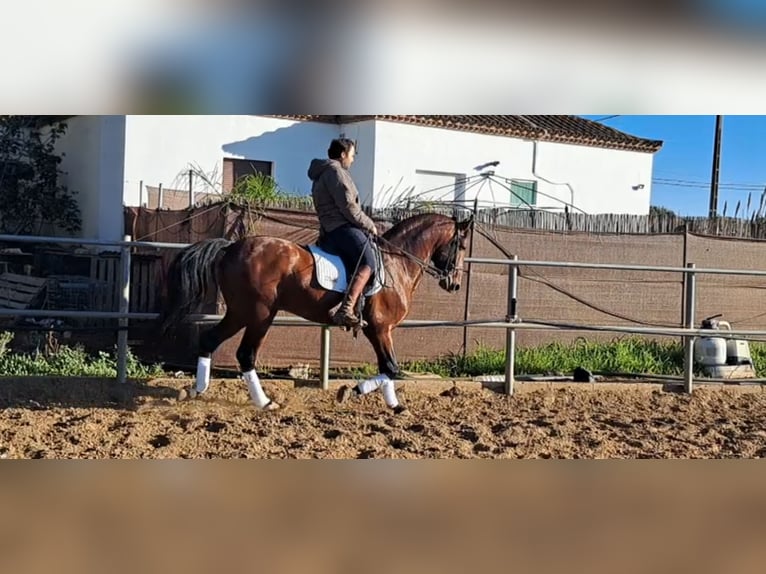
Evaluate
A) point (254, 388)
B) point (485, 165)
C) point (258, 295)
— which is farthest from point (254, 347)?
point (485, 165)

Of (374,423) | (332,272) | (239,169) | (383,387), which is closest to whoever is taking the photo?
(374,423)

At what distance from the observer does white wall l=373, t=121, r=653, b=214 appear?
47.6 ft

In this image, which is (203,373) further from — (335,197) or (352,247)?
(335,197)

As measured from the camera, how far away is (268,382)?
22.1 feet

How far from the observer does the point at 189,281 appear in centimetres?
568

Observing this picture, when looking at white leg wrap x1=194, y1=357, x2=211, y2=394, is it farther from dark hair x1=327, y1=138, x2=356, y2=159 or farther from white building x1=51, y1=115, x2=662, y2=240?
white building x1=51, y1=115, x2=662, y2=240

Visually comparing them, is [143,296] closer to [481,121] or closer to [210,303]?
[210,303]

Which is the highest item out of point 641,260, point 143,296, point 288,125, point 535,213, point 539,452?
point 288,125

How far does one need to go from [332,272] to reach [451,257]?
123 cm

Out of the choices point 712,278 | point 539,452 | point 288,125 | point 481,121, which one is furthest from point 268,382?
point 481,121

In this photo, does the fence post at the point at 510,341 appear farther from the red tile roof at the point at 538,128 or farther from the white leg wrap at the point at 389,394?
the red tile roof at the point at 538,128

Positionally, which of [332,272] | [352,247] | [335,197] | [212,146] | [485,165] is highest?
[485,165]

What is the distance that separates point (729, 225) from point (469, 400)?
5964mm

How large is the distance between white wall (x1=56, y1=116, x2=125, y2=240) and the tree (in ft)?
0.95
